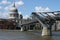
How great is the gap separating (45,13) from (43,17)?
12.5 ft

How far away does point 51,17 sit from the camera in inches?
3910

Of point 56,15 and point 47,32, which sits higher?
point 56,15

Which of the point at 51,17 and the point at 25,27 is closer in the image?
the point at 51,17

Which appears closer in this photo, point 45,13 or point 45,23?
point 45,23

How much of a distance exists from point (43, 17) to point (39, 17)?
5.09 ft

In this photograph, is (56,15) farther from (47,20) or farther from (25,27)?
(25,27)

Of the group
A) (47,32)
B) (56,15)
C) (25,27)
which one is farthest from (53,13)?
(25,27)

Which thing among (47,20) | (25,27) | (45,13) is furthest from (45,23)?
(25,27)

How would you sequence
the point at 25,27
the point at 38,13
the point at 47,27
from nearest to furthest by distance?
the point at 47,27 < the point at 38,13 < the point at 25,27

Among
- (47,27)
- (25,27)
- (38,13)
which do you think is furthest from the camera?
(25,27)

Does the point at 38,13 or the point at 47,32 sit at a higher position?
the point at 38,13

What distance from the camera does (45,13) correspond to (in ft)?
345

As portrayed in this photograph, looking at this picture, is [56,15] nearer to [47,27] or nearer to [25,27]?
[47,27]

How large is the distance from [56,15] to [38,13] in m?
7.32
